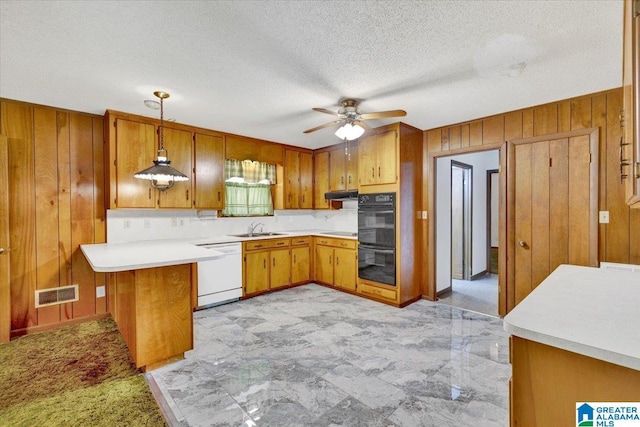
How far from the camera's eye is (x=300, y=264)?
4910 millimetres

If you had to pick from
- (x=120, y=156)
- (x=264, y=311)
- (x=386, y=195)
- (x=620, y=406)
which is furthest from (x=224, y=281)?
(x=620, y=406)

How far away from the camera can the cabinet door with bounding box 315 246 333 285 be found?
4773 mm

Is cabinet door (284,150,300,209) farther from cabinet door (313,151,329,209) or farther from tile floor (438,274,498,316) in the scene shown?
tile floor (438,274,498,316)

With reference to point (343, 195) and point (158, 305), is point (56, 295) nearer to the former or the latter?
point (158, 305)

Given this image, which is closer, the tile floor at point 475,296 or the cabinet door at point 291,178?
the tile floor at point 475,296

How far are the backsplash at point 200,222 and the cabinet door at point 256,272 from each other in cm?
71

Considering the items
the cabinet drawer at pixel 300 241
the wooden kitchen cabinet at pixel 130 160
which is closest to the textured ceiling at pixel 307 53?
the wooden kitchen cabinet at pixel 130 160

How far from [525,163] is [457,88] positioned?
4.33 feet

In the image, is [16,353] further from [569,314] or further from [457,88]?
[457,88]

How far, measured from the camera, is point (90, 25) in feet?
5.89

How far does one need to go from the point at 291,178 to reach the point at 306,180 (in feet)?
1.06

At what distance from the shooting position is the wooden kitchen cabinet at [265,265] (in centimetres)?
426

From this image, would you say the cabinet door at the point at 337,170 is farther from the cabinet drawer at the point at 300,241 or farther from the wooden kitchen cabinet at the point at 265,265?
the wooden kitchen cabinet at the point at 265,265

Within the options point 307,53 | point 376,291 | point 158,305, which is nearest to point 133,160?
point 158,305
